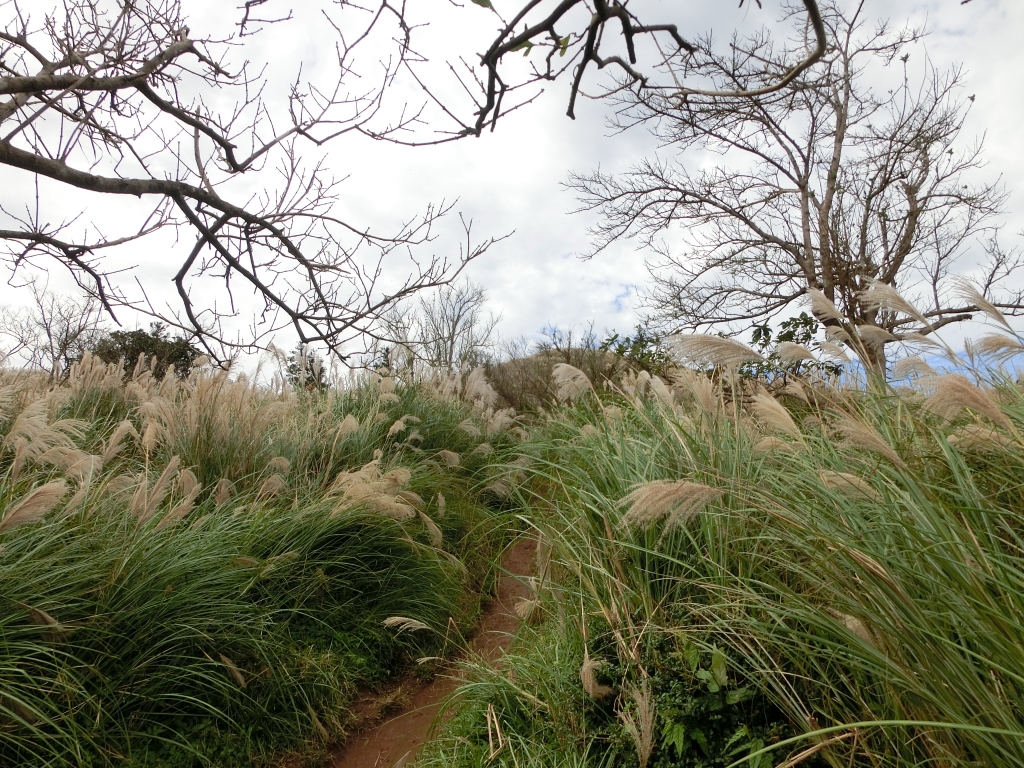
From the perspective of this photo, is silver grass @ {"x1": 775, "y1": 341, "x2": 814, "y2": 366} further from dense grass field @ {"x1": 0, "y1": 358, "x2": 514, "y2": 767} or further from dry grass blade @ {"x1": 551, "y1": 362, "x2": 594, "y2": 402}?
dense grass field @ {"x1": 0, "y1": 358, "x2": 514, "y2": 767}

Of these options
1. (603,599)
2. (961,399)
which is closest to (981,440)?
(961,399)

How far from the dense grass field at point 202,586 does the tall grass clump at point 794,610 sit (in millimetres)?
1015

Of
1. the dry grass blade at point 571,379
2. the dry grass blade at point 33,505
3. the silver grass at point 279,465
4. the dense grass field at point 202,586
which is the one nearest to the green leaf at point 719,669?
the dense grass field at point 202,586

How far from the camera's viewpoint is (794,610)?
2061mm

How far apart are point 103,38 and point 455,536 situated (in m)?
4.39

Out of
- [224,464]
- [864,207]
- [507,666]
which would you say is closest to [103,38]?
[224,464]

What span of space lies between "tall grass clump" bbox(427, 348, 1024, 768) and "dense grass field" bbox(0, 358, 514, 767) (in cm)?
101

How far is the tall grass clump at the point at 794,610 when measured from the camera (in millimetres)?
1752

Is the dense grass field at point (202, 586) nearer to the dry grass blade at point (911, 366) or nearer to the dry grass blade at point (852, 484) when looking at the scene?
the dry grass blade at point (852, 484)

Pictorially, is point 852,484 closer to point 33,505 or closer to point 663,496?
point 663,496

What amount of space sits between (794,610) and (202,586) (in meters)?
3.00

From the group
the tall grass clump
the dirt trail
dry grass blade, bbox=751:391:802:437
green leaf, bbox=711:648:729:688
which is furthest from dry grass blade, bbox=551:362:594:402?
green leaf, bbox=711:648:729:688

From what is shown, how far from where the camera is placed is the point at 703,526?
9.31ft

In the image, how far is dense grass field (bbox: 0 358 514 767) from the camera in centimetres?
280
